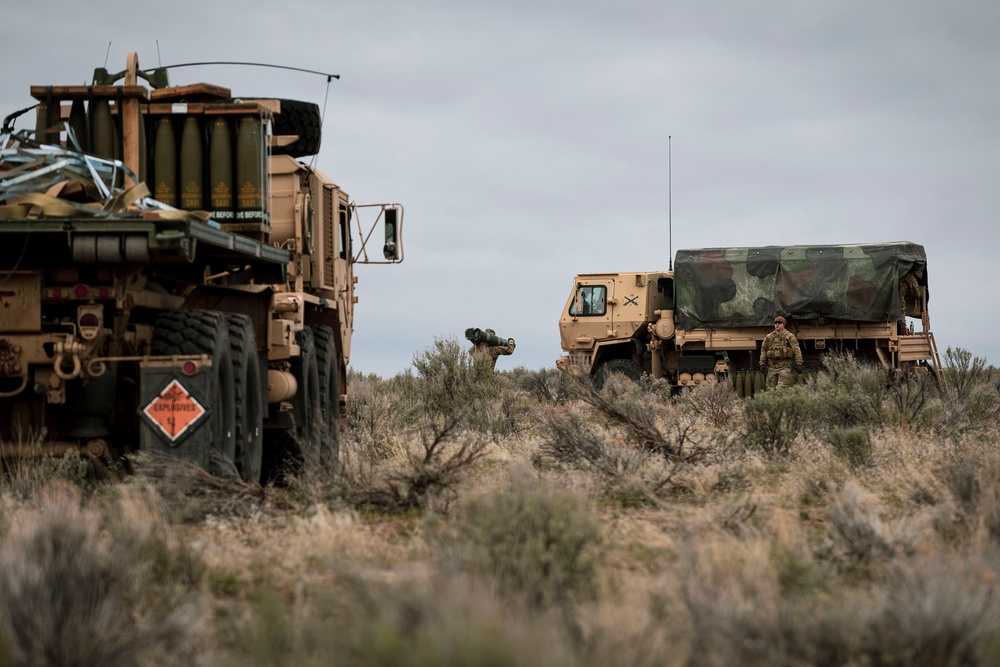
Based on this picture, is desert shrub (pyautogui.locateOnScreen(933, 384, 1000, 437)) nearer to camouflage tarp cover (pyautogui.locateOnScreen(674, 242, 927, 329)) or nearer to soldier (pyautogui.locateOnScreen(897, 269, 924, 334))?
camouflage tarp cover (pyautogui.locateOnScreen(674, 242, 927, 329))

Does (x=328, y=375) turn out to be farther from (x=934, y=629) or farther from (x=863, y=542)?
(x=934, y=629)

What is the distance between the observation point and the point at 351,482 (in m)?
8.62

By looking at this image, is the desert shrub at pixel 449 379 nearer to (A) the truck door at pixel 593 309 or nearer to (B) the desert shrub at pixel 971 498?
(A) the truck door at pixel 593 309

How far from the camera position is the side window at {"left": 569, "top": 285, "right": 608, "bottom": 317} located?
26.7 m

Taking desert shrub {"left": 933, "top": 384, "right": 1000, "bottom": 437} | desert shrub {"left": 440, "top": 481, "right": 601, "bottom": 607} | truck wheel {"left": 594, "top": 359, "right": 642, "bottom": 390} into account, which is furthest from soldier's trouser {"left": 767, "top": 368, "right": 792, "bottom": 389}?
desert shrub {"left": 440, "top": 481, "right": 601, "bottom": 607}

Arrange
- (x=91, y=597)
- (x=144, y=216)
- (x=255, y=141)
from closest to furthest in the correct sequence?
(x=91, y=597), (x=144, y=216), (x=255, y=141)

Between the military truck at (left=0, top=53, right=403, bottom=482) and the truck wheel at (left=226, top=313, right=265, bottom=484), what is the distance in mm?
17

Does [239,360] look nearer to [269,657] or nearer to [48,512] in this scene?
[48,512]

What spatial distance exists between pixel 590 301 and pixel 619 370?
1627 mm

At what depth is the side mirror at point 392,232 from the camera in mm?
12886

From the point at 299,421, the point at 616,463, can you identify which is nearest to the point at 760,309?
the point at 299,421

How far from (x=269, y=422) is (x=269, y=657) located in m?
6.70

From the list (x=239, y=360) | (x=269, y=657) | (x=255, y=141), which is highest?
(x=255, y=141)

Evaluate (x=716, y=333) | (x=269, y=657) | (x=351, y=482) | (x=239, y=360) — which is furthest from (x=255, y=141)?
(x=716, y=333)
